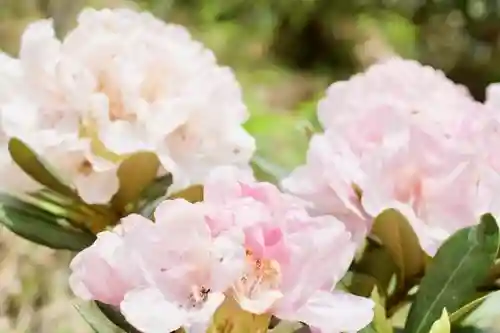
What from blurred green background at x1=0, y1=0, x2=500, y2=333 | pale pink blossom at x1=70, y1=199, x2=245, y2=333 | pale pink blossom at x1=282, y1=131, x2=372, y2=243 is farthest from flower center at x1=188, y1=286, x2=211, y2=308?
blurred green background at x1=0, y1=0, x2=500, y2=333

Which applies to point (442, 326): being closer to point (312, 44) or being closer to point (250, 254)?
point (250, 254)

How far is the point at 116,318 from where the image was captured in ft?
1.47

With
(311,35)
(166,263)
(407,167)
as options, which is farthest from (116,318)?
(311,35)

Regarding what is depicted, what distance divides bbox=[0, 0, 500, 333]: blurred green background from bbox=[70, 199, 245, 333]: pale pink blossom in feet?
2.54

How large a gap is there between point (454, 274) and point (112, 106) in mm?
218

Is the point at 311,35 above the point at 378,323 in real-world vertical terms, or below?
below

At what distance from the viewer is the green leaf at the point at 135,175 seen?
511 mm

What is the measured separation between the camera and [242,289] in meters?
0.39

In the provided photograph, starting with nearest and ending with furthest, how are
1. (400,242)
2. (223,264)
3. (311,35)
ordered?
(223,264)
(400,242)
(311,35)

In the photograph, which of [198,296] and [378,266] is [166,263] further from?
[378,266]

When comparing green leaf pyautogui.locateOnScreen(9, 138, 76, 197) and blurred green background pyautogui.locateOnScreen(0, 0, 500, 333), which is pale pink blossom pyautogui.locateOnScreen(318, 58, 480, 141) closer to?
green leaf pyautogui.locateOnScreen(9, 138, 76, 197)

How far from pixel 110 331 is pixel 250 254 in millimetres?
103

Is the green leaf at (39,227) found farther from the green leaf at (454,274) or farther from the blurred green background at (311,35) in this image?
the blurred green background at (311,35)

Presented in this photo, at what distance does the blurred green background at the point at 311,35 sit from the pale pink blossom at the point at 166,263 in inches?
30.4
